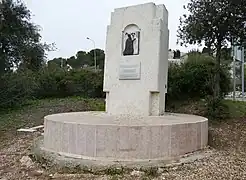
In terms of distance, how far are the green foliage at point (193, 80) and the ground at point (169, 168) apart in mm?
1513

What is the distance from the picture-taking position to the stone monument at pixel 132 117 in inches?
208

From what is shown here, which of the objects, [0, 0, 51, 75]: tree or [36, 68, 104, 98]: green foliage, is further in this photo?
[36, 68, 104, 98]: green foliage

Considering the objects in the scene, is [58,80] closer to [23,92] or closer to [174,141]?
[23,92]

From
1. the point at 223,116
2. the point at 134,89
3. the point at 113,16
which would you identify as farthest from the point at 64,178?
the point at 223,116

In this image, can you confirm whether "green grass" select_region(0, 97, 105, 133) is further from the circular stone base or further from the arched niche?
the circular stone base

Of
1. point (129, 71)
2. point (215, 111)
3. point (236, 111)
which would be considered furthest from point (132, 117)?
point (236, 111)

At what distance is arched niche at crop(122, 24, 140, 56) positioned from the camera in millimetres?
7562

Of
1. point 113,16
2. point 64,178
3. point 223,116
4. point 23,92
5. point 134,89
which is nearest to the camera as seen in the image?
point 64,178

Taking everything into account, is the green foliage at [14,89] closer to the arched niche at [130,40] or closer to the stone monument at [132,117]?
Answer: the stone monument at [132,117]

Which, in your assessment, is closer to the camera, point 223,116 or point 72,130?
point 72,130

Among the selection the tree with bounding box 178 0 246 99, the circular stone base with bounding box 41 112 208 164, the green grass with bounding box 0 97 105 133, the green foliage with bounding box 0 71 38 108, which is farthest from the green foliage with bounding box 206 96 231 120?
the green foliage with bounding box 0 71 38 108

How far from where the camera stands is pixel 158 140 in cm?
538

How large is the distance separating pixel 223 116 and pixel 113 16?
4743mm

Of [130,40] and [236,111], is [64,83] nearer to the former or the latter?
[236,111]
